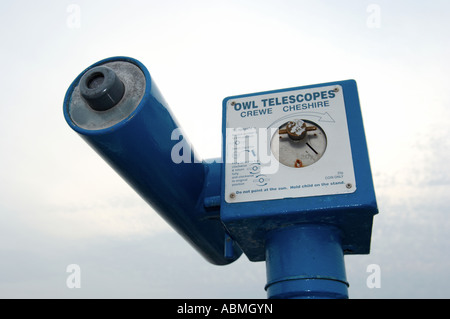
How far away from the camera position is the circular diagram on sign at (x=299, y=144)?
1.15 m

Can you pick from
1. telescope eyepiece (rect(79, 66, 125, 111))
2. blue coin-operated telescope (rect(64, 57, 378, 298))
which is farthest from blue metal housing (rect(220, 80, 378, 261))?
telescope eyepiece (rect(79, 66, 125, 111))

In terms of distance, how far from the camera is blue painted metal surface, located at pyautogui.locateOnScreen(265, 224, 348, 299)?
108 centimetres

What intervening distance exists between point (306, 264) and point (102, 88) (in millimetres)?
769

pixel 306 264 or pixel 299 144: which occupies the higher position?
pixel 299 144

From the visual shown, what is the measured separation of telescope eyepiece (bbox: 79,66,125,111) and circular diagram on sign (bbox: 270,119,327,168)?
1.63ft

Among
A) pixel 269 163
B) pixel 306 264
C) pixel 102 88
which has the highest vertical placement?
pixel 102 88

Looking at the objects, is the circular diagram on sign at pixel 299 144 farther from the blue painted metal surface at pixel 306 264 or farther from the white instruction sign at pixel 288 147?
the blue painted metal surface at pixel 306 264

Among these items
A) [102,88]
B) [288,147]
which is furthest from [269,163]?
[102,88]

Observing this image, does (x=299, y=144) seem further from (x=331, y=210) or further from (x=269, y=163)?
(x=331, y=210)

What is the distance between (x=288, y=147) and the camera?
3.88ft

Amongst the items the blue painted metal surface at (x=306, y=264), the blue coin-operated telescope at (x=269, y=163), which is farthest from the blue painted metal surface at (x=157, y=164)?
the blue painted metal surface at (x=306, y=264)

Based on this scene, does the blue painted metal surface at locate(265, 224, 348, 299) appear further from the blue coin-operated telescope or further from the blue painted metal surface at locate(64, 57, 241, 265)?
the blue painted metal surface at locate(64, 57, 241, 265)

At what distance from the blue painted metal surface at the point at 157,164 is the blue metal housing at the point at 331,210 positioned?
0.57ft

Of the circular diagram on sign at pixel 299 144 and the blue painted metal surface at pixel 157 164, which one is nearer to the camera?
the blue painted metal surface at pixel 157 164
